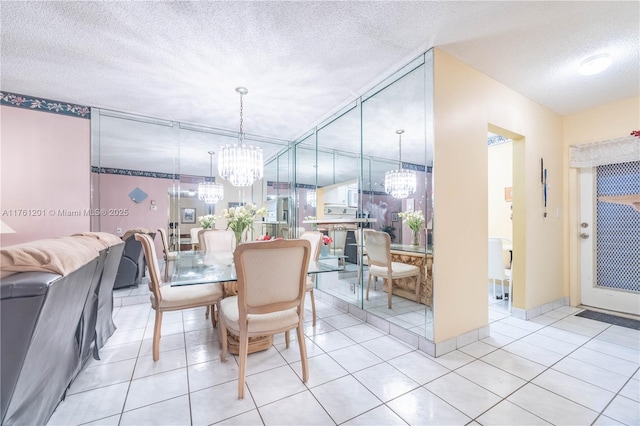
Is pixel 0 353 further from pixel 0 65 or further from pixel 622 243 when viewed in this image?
pixel 622 243

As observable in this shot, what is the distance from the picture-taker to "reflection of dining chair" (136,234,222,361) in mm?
1997

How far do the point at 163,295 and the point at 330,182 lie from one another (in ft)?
8.74

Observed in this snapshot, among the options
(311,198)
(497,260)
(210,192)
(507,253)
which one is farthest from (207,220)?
(507,253)

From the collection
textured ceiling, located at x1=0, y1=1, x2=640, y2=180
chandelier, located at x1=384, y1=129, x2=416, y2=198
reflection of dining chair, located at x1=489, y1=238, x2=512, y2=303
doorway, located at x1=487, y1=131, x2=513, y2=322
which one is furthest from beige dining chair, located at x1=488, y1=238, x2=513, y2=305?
textured ceiling, located at x1=0, y1=1, x2=640, y2=180

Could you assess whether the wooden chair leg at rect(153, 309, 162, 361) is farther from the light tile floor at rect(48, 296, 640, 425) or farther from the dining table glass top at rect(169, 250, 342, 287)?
the dining table glass top at rect(169, 250, 342, 287)

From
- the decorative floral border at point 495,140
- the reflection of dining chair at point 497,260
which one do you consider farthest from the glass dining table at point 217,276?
the decorative floral border at point 495,140

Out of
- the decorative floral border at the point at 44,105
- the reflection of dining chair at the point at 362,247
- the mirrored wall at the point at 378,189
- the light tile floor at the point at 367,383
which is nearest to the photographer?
the light tile floor at the point at 367,383

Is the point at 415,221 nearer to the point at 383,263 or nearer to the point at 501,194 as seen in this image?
the point at 383,263

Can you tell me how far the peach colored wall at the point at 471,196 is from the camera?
7.23 ft

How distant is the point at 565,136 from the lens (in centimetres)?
344

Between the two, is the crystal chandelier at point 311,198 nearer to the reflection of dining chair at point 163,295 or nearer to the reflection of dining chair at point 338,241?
the reflection of dining chair at point 338,241

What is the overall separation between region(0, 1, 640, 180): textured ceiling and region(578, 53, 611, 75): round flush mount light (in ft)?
0.20

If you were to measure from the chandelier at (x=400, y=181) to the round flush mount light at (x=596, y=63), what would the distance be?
1625 mm

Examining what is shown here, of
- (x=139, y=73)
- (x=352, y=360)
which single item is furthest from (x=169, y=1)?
(x=352, y=360)
